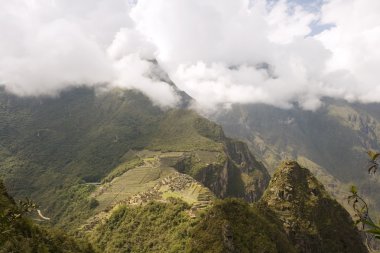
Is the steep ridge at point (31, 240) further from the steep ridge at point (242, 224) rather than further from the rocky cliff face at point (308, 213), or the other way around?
the rocky cliff face at point (308, 213)

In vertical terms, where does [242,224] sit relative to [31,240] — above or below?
above

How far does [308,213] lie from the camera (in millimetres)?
137125

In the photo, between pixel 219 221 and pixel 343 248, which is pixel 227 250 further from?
pixel 343 248

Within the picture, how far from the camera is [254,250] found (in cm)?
10162

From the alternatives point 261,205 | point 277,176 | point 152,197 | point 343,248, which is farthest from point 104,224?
point 343,248

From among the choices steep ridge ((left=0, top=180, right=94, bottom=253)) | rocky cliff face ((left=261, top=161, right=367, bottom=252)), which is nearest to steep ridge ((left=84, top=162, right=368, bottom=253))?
rocky cliff face ((left=261, top=161, right=367, bottom=252))

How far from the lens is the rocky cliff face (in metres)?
133

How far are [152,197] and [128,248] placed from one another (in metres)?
29.2

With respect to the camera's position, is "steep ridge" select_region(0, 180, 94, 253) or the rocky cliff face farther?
the rocky cliff face

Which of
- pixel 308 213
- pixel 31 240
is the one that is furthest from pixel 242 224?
pixel 31 240

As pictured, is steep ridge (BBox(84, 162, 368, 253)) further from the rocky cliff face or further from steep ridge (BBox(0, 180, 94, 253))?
steep ridge (BBox(0, 180, 94, 253))

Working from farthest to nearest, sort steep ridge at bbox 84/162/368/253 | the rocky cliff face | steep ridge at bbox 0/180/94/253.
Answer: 1. the rocky cliff face
2. steep ridge at bbox 84/162/368/253
3. steep ridge at bbox 0/180/94/253

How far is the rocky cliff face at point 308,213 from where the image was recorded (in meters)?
133

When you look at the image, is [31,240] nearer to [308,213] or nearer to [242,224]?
[242,224]
